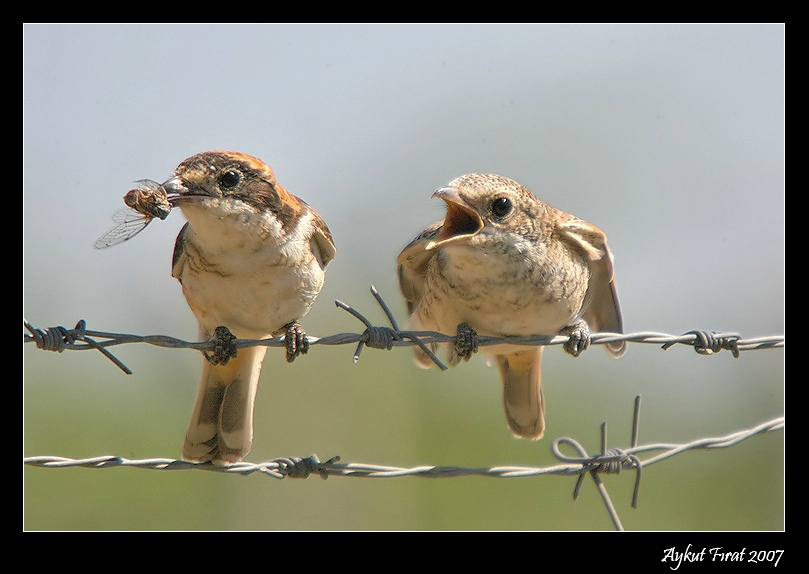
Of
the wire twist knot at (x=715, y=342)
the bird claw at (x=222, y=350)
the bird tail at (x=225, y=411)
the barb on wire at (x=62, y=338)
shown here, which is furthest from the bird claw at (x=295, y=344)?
the wire twist knot at (x=715, y=342)

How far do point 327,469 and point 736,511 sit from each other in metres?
7.75

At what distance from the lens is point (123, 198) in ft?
14.3

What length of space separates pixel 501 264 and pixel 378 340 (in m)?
1.09

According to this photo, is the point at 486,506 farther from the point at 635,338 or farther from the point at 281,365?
the point at 635,338

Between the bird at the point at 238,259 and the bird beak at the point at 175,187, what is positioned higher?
the bird beak at the point at 175,187

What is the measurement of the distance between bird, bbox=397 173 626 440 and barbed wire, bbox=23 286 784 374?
342 mm

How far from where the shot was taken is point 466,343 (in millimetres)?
4672

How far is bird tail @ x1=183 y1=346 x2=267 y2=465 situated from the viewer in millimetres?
5012

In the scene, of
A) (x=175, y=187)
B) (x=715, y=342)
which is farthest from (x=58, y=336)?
(x=715, y=342)

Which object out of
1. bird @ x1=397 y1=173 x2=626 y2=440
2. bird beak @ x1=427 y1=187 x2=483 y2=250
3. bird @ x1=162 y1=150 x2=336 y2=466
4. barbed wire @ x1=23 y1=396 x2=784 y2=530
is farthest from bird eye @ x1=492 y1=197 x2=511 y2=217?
barbed wire @ x1=23 y1=396 x2=784 y2=530

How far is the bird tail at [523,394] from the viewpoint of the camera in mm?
5543

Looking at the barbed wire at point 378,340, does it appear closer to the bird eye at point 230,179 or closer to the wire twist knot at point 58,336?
the wire twist knot at point 58,336

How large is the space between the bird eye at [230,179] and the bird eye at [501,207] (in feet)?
4.53

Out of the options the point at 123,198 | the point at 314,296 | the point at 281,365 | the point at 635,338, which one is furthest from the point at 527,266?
the point at 281,365
